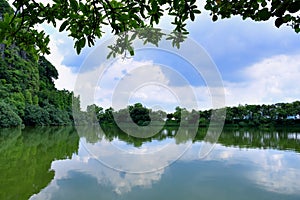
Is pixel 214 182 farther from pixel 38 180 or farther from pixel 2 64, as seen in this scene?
pixel 2 64

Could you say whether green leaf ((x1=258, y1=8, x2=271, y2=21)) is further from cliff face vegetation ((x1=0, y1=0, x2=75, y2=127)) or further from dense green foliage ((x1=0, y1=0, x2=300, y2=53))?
cliff face vegetation ((x1=0, y1=0, x2=75, y2=127))

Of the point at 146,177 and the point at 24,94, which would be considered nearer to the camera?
the point at 146,177

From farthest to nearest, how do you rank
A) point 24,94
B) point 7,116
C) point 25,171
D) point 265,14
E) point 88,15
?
point 24,94 → point 7,116 → point 25,171 → point 88,15 → point 265,14

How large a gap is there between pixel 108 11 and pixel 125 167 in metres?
5.31

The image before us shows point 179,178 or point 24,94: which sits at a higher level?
point 24,94

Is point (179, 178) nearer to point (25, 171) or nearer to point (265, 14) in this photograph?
point (25, 171)

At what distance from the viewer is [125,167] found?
619 centimetres

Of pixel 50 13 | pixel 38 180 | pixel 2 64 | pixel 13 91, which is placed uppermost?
pixel 2 64

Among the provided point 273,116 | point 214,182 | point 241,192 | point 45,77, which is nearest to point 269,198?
point 241,192

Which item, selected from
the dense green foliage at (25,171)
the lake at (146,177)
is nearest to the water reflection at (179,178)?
the lake at (146,177)

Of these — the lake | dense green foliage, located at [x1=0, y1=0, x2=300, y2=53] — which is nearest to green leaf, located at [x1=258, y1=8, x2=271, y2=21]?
dense green foliage, located at [x1=0, y1=0, x2=300, y2=53]

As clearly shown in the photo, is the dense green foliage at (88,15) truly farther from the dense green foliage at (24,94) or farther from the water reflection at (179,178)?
the dense green foliage at (24,94)

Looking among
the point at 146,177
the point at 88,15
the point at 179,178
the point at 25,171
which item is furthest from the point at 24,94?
the point at 88,15

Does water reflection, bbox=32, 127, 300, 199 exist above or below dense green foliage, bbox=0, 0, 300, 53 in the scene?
below
